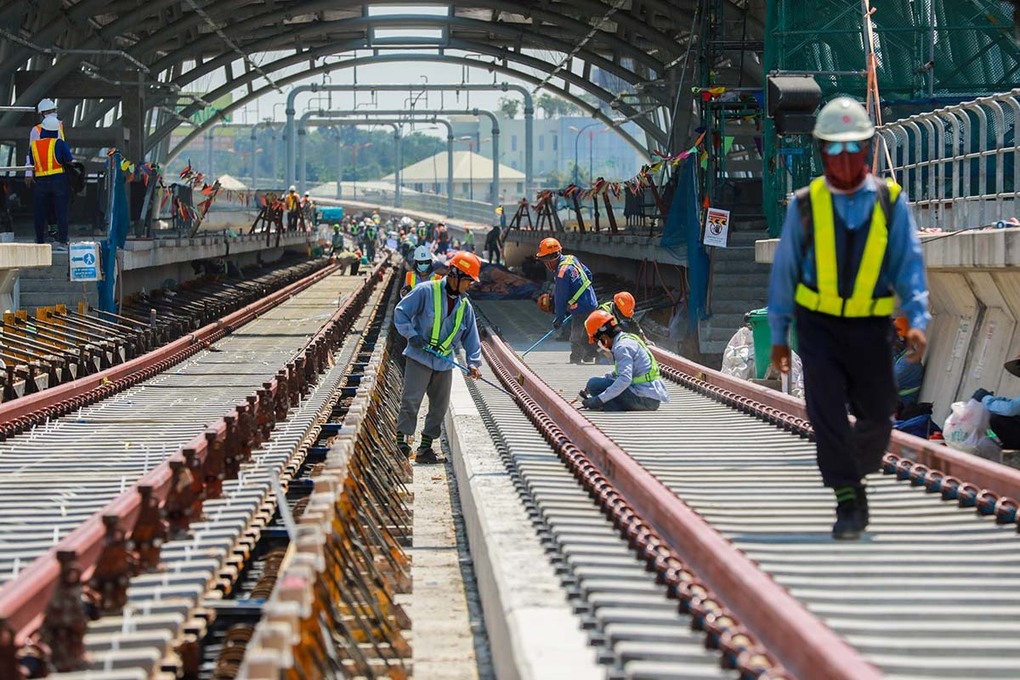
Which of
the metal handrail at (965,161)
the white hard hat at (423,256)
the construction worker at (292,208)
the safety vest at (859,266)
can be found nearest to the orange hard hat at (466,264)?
the metal handrail at (965,161)

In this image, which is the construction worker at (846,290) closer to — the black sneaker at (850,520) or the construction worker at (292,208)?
the black sneaker at (850,520)

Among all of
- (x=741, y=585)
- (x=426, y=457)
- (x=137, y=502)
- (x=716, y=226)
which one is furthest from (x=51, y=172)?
(x=741, y=585)

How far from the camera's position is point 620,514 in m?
7.80

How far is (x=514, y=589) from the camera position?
6.49 meters

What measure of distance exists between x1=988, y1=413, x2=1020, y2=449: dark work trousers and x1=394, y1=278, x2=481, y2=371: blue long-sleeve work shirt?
383 cm

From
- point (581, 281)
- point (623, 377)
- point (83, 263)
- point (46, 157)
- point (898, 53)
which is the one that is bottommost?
point (623, 377)

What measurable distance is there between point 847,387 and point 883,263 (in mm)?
558

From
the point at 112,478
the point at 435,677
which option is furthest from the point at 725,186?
the point at 435,677

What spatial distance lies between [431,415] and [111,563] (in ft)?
25.0

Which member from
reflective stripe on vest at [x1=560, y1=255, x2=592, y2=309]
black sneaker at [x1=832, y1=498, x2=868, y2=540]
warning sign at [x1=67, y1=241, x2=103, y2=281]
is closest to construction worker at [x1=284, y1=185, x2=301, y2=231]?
warning sign at [x1=67, y1=241, x2=103, y2=281]

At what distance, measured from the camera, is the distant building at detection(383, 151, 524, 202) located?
15425 cm

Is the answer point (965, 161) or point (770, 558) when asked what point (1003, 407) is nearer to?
point (965, 161)

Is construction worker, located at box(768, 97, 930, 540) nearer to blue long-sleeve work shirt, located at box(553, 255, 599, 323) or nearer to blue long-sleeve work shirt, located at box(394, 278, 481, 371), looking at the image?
blue long-sleeve work shirt, located at box(394, 278, 481, 371)

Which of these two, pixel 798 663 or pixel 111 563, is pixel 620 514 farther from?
pixel 798 663
